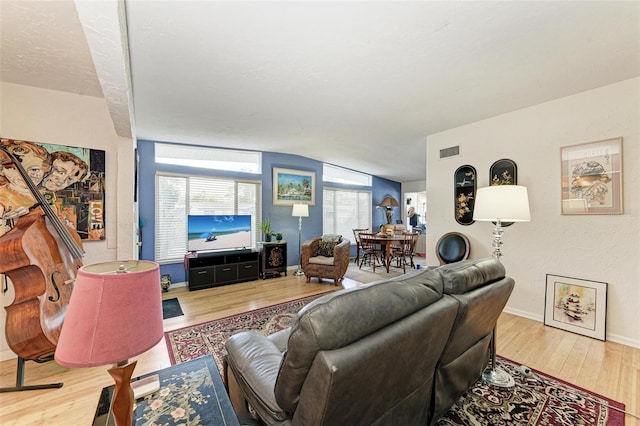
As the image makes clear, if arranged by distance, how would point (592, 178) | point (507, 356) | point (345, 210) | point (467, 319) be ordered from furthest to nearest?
point (345, 210)
point (592, 178)
point (507, 356)
point (467, 319)

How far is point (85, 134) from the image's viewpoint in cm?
258

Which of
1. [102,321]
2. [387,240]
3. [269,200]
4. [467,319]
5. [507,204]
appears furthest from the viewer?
[269,200]

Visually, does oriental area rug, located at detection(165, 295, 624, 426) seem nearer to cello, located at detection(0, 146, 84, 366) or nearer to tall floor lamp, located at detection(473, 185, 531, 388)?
tall floor lamp, located at detection(473, 185, 531, 388)

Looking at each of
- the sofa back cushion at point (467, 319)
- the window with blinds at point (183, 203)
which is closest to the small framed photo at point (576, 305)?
the sofa back cushion at point (467, 319)

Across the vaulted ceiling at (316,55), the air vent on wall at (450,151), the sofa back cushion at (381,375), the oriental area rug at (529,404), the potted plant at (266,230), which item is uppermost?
the vaulted ceiling at (316,55)

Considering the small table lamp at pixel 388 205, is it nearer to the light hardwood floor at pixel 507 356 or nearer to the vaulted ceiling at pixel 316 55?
the vaulted ceiling at pixel 316 55

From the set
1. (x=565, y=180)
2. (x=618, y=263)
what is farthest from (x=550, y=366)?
(x=565, y=180)

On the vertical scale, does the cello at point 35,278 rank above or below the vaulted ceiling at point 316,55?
below

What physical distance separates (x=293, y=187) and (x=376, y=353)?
510 centimetres

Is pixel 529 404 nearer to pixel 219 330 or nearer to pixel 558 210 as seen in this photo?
pixel 558 210

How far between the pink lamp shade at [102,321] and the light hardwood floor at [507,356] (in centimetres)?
154

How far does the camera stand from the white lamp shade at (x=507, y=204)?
77.2 inches

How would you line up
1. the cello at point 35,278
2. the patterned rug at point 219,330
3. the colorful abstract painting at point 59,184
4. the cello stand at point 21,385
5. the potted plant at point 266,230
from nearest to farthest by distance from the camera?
the cello at point 35,278, the cello stand at point 21,385, the colorful abstract painting at point 59,184, the patterned rug at point 219,330, the potted plant at point 266,230

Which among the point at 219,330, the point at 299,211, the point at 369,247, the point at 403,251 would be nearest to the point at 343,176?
the point at 369,247
